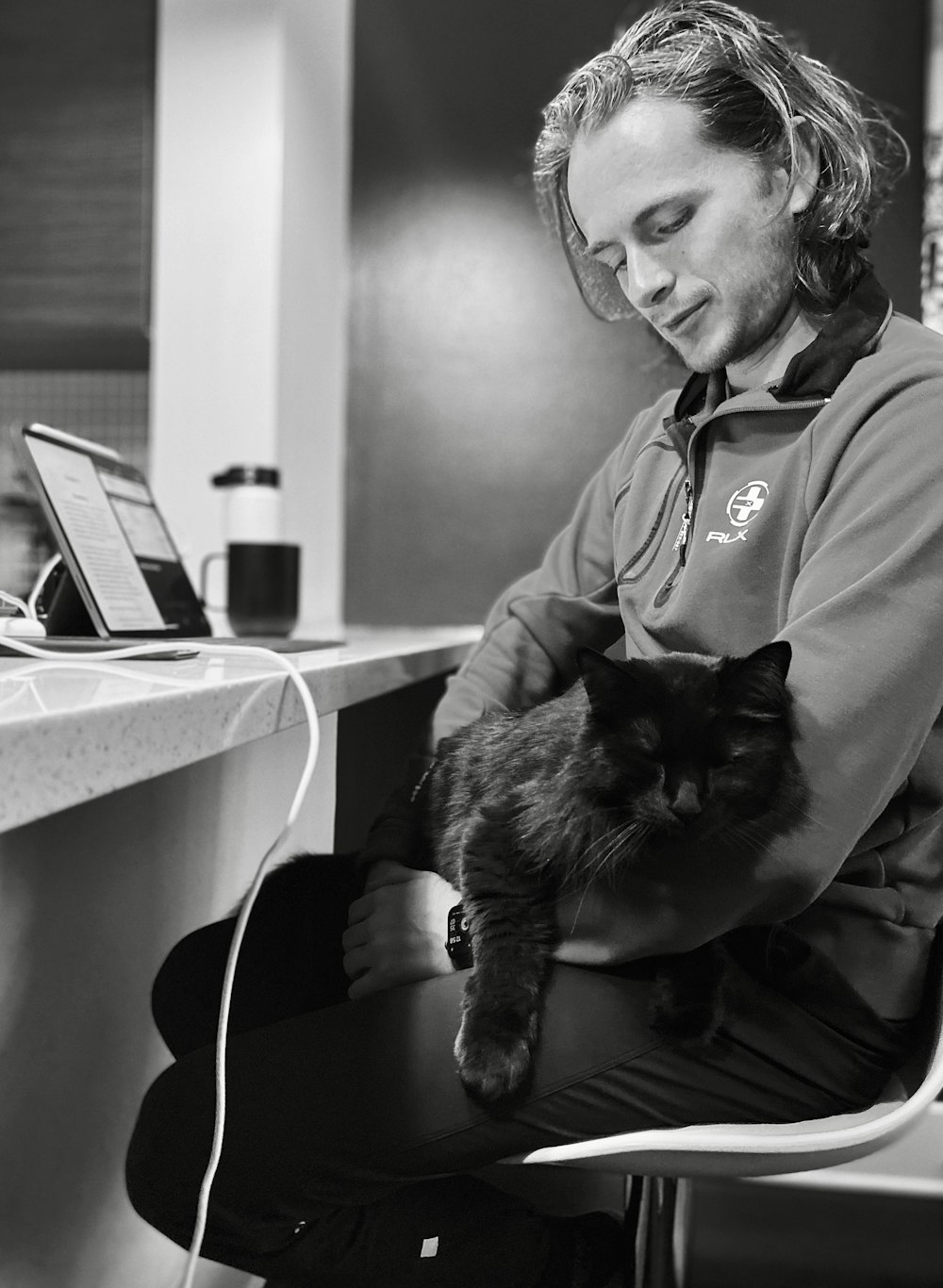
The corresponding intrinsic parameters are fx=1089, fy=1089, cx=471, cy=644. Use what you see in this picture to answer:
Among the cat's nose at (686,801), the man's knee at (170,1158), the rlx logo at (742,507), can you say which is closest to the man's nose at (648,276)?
the rlx logo at (742,507)

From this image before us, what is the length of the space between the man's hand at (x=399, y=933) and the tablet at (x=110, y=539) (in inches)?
21.6

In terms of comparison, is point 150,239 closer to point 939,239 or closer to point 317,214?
point 317,214

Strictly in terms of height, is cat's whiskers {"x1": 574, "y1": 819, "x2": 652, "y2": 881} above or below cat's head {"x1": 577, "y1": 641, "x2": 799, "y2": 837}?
below

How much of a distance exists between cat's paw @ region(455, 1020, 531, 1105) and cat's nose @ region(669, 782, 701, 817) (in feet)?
0.73

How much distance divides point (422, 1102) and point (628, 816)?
0.94 feet

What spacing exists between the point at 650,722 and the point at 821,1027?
0.30 m

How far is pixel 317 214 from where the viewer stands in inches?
107

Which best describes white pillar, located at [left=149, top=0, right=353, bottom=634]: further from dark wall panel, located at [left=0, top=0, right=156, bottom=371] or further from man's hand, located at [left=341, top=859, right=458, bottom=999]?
man's hand, located at [left=341, top=859, right=458, bottom=999]

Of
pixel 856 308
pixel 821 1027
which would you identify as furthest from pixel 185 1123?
pixel 856 308

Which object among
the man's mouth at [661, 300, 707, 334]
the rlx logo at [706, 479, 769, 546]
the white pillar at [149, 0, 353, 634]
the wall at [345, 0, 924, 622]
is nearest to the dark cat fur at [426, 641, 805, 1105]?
the rlx logo at [706, 479, 769, 546]

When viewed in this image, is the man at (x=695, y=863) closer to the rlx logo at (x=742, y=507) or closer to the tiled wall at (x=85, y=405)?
the rlx logo at (x=742, y=507)

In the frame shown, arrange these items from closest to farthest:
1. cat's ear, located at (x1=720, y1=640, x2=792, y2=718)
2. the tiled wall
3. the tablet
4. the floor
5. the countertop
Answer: the countertop → cat's ear, located at (x1=720, y1=640, x2=792, y2=718) → the tablet → the floor → the tiled wall

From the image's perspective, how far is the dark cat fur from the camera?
2.79 feet

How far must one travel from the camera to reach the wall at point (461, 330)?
272 cm
